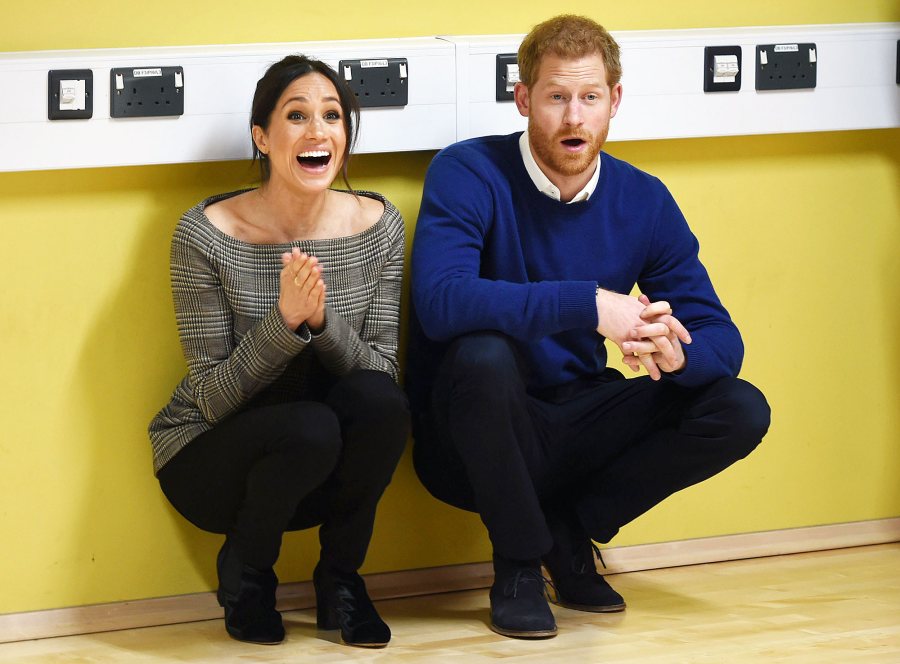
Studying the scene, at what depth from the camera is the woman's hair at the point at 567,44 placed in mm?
2059

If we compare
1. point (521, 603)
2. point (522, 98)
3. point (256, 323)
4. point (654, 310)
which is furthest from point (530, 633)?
point (522, 98)

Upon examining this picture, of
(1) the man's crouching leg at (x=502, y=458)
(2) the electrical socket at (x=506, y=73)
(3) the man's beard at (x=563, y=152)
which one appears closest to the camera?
(1) the man's crouching leg at (x=502, y=458)

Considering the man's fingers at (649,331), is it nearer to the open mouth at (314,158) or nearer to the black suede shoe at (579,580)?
the black suede shoe at (579,580)

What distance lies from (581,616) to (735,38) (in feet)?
3.62

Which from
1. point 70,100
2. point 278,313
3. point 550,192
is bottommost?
point 278,313

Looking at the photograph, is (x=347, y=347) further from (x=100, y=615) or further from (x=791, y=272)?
(x=791, y=272)

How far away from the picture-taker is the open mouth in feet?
6.54

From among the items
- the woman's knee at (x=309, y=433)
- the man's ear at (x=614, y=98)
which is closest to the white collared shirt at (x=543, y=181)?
the man's ear at (x=614, y=98)

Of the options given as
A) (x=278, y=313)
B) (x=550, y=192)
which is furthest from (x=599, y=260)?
(x=278, y=313)

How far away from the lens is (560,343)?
2184 mm

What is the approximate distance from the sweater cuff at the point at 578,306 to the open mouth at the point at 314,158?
440 millimetres

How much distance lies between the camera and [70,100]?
6.55 feet

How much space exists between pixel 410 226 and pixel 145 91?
54 centimetres

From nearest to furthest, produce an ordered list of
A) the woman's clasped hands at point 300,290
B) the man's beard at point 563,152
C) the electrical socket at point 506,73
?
the woman's clasped hands at point 300,290
the man's beard at point 563,152
the electrical socket at point 506,73
